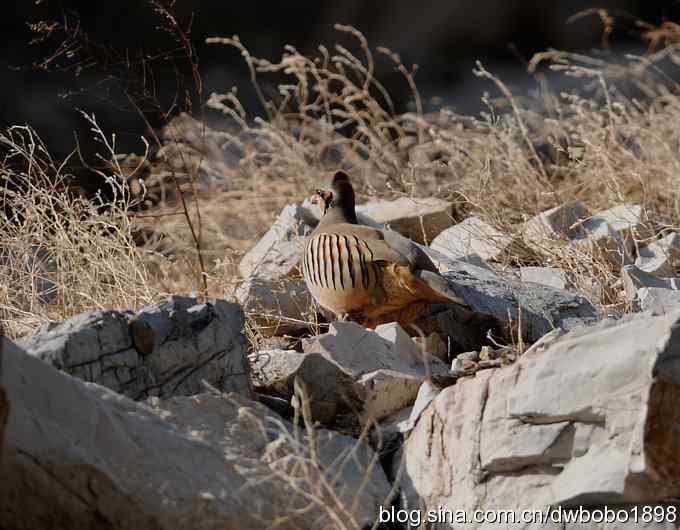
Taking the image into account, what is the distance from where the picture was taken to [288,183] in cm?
732

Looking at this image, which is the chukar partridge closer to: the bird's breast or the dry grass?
the bird's breast

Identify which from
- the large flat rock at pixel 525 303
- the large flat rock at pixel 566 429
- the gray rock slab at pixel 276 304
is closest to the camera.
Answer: the large flat rock at pixel 566 429

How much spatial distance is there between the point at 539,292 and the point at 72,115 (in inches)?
181

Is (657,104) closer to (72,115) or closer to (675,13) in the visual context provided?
(675,13)

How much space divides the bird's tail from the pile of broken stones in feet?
1.04

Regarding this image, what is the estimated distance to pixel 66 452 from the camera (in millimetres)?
2494

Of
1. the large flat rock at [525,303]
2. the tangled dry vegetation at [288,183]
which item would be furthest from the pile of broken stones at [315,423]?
the tangled dry vegetation at [288,183]

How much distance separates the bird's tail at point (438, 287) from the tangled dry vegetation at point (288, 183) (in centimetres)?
71

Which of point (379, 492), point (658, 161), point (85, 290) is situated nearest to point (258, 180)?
point (658, 161)

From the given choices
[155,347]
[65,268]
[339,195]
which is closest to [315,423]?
[155,347]


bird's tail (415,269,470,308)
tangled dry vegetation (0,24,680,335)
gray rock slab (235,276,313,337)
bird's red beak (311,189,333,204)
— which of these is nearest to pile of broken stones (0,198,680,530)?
bird's tail (415,269,470,308)

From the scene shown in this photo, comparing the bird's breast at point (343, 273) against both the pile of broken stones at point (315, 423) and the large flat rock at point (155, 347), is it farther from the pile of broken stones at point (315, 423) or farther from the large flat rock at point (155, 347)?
the large flat rock at point (155, 347)

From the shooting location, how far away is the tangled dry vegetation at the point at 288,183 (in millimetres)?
4465

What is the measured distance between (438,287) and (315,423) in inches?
53.8
